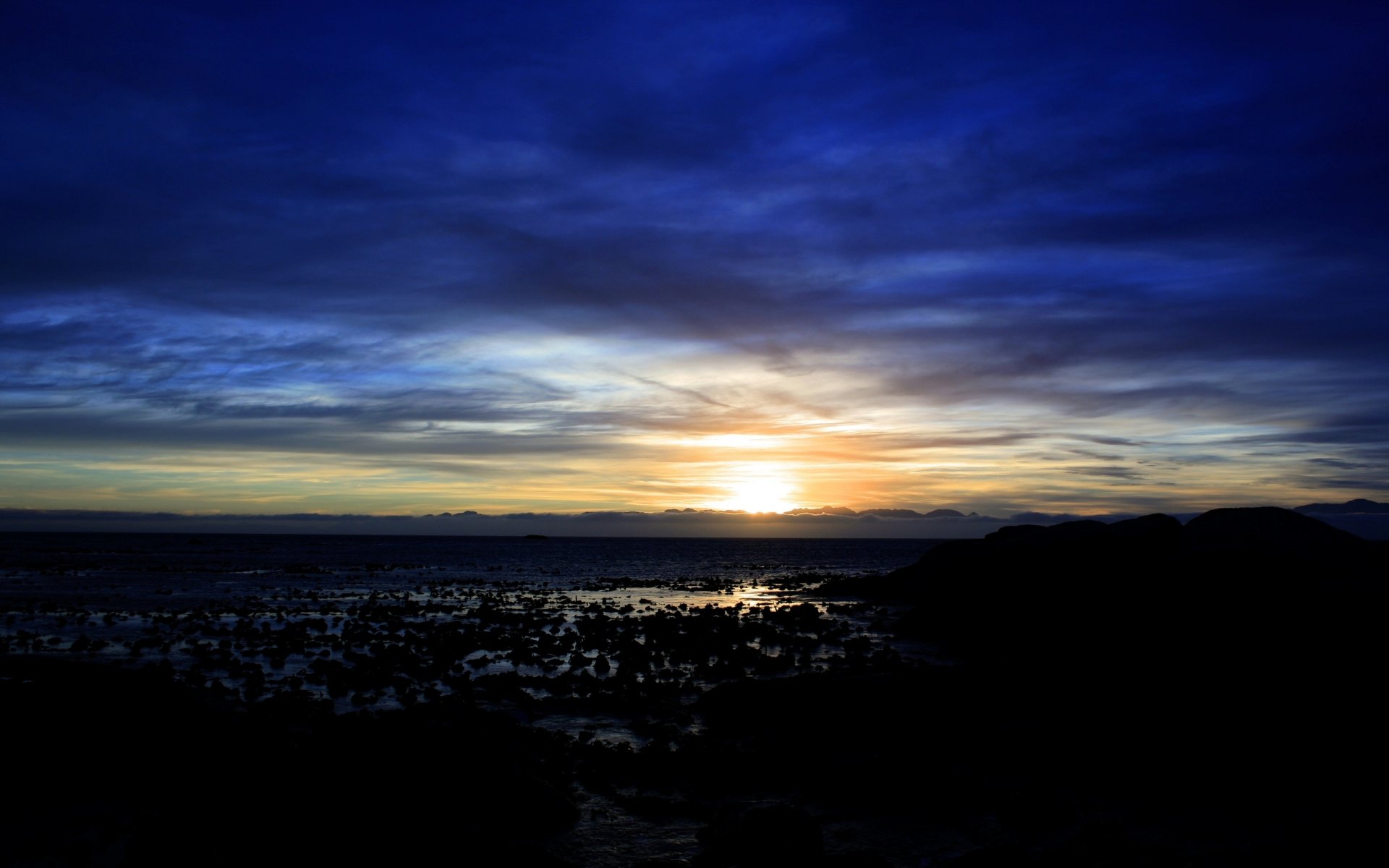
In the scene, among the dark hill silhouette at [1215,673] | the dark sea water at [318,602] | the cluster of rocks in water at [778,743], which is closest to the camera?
the cluster of rocks in water at [778,743]

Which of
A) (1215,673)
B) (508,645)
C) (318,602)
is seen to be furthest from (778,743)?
(318,602)

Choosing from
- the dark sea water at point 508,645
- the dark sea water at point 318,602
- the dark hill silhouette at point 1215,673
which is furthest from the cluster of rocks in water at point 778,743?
the dark sea water at point 318,602

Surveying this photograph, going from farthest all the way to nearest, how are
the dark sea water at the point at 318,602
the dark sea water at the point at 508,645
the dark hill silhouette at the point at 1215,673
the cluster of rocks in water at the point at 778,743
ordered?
the dark sea water at the point at 318,602
the dark sea water at the point at 508,645
the dark hill silhouette at the point at 1215,673
the cluster of rocks in water at the point at 778,743

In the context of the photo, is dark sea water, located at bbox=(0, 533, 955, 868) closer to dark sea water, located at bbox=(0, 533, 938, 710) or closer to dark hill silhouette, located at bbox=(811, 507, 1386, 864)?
dark sea water, located at bbox=(0, 533, 938, 710)

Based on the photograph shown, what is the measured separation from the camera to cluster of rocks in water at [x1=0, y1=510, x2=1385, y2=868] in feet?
38.3

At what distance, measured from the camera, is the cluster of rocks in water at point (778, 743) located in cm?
1169

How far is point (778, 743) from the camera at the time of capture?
16875 mm

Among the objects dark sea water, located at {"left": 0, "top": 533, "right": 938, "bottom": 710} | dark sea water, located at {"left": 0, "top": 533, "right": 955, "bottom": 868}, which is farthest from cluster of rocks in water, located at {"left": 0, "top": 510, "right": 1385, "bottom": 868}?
dark sea water, located at {"left": 0, "top": 533, "right": 938, "bottom": 710}

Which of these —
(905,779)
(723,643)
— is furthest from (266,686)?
(905,779)

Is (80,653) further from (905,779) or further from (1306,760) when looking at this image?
(1306,760)

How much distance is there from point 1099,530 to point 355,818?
32.9 meters

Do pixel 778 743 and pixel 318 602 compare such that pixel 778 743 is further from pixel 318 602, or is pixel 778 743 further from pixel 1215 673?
pixel 318 602

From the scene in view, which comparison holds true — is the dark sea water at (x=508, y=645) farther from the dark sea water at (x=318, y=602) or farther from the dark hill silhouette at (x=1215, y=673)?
the dark hill silhouette at (x=1215, y=673)

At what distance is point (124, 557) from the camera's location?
10450cm
